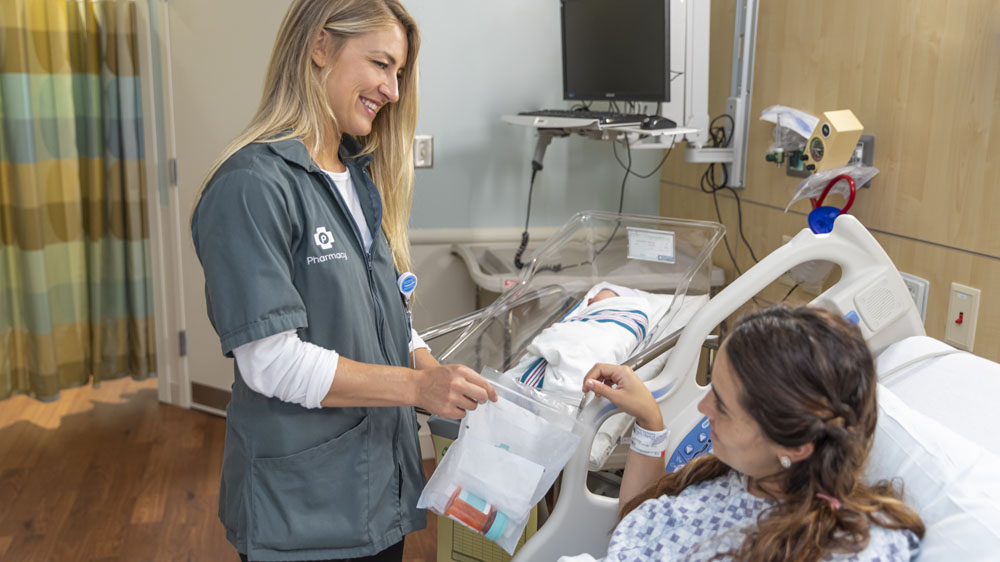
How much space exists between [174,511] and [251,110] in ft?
4.83

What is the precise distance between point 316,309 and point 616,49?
1.81 meters

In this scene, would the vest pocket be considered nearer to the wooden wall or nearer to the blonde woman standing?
the blonde woman standing

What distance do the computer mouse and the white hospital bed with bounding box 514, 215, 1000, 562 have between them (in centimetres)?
110

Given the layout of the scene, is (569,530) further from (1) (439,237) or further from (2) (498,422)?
(1) (439,237)

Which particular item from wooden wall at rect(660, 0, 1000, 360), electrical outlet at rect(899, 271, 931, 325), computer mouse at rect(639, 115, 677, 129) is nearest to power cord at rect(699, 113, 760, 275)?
wooden wall at rect(660, 0, 1000, 360)

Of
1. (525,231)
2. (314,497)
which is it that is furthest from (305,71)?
(525,231)

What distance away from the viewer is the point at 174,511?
105 inches

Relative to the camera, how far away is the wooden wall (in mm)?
1722

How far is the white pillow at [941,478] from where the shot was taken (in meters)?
1.01

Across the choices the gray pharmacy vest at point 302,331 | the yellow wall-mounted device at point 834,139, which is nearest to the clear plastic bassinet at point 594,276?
the yellow wall-mounted device at point 834,139

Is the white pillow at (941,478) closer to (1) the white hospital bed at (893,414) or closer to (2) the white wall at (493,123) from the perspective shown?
(1) the white hospital bed at (893,414)

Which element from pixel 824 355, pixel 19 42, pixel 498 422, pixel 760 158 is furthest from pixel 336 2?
pixel 19 42

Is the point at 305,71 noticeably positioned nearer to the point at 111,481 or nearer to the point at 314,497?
the point at 314,497

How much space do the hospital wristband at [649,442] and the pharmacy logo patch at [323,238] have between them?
574 millimetres
